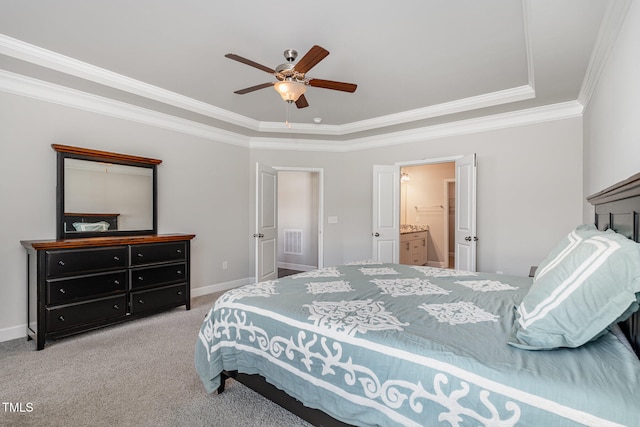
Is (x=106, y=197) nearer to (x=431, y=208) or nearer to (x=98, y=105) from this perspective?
(x=98, y=105)

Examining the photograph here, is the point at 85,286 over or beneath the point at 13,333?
over

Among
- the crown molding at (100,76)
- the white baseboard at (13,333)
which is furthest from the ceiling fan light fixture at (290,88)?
the white baseboard at (13,333)

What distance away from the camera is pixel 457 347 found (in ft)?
4.05

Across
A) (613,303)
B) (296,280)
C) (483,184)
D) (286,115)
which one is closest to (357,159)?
(286,115)

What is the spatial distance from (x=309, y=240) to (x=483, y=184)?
3642 mm

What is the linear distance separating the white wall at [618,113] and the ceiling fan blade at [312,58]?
1.72 m

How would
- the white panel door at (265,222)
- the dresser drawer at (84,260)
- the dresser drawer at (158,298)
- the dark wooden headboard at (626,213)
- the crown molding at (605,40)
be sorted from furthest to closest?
the white panel door at (265,222)
the dresser drawer at (158,298)
the dresser drawer at (84,260)
the crown molding at (605,40)
the dark wooden headboard at (626,213)

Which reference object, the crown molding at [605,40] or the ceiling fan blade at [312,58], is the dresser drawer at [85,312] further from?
A: the crown molding at [605,40]

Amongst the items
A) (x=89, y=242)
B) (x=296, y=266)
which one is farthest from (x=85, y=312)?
(x=296, y=266)

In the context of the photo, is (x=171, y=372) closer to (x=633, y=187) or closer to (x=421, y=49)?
(x=633, y=187)

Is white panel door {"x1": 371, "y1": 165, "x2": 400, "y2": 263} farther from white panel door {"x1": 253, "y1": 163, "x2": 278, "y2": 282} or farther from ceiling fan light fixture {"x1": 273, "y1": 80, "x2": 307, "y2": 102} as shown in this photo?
ceiling fan light fixture {"x1": 273, "y1": 80, "x2": 307, "y2": 102}

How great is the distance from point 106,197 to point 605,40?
472 cm

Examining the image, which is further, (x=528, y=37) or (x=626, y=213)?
(x=528, y=37)

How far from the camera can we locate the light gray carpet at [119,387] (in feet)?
5.97
